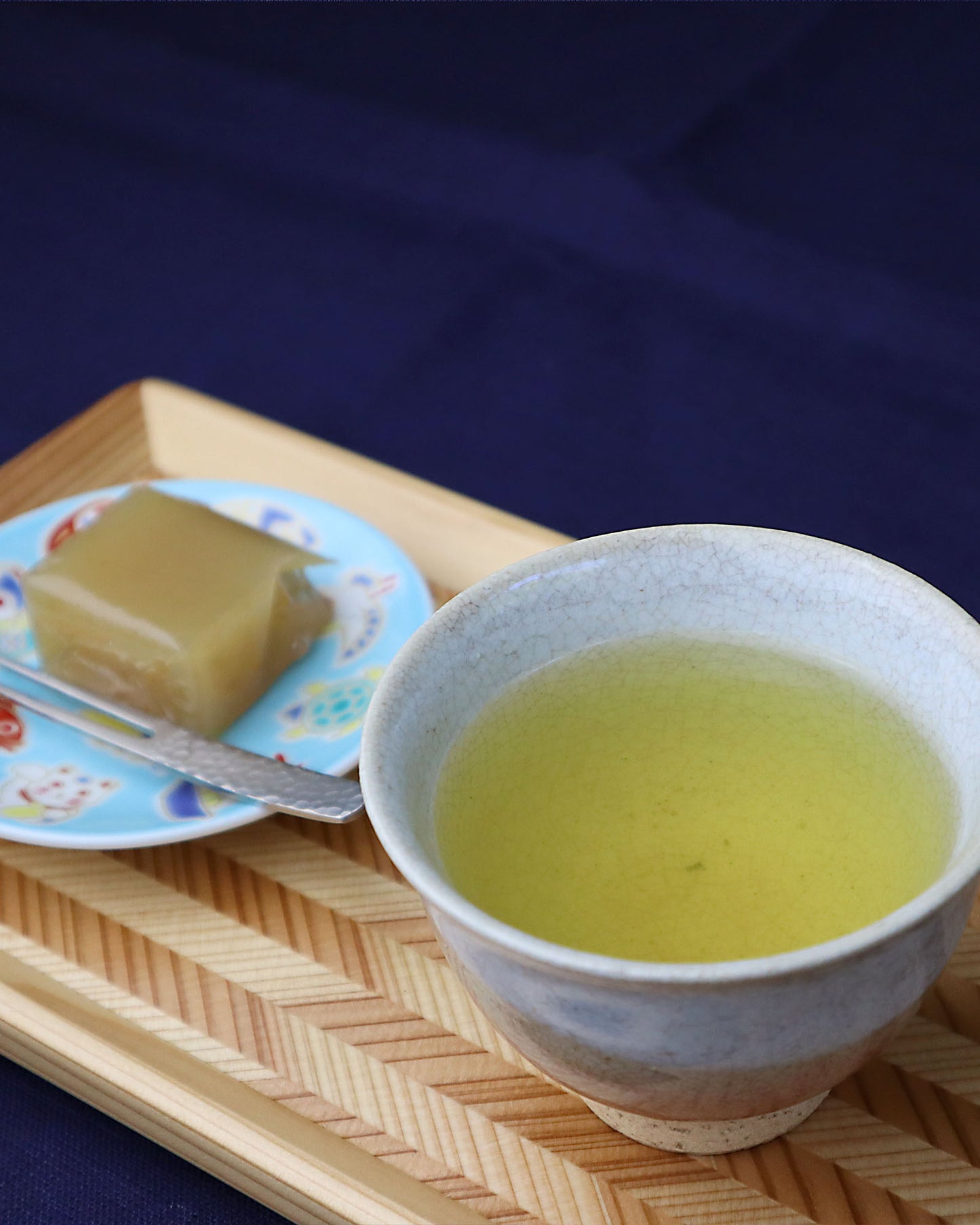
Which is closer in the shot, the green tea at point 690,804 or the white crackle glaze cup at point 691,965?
the white crackle glaze cup at point 691,965

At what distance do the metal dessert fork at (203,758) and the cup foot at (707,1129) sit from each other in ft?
0.64

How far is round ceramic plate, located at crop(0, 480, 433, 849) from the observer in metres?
0.73

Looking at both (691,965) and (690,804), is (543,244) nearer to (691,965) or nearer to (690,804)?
(690,804)

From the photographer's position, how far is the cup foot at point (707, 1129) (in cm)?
57

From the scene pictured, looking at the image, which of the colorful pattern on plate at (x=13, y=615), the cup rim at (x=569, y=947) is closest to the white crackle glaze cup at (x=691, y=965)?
the cup rim at (x=569, y=947)

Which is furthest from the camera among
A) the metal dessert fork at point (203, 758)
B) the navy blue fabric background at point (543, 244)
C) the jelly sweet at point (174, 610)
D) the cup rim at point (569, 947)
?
the navy blue fabric background at point (543, 244)

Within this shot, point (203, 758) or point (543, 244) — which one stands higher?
point (543, 244)

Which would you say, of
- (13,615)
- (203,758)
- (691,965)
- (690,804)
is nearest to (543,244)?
(13,615)

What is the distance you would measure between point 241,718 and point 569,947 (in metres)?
0.35

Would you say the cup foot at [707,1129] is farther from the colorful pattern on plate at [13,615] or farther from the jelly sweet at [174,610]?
the colorful pattern on plate at [13,615]

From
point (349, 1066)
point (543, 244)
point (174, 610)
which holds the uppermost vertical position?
point (543, 244)

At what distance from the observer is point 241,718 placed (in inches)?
32.9

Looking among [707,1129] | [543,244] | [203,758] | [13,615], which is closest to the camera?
[707,1129]

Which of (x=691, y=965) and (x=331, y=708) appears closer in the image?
(x=691, y=965)
